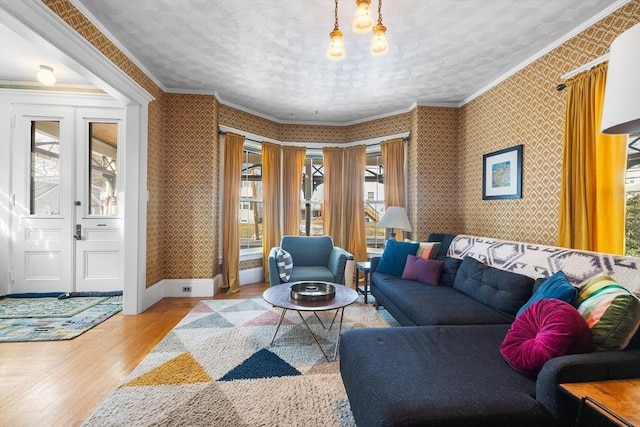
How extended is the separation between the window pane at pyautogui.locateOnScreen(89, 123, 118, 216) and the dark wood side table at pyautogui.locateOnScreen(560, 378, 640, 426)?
185 inches

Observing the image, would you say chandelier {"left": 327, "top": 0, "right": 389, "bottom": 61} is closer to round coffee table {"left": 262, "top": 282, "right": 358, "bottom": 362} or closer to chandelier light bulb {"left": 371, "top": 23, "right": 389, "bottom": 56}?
chandelier light bulb {"left": 371, "top": 23, "right": 389, "bottom": 56}

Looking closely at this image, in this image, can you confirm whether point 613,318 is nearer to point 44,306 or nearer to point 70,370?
point 70,370

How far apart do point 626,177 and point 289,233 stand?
399 centimetres

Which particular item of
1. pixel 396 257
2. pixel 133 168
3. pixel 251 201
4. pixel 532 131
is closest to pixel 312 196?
pixel 251 201

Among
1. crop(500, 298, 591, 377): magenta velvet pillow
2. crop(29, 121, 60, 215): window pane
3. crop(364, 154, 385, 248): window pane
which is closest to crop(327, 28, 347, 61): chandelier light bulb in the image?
crop(500, 298, 591, 377): magenta velvet pillow

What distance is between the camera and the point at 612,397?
37.3 inches

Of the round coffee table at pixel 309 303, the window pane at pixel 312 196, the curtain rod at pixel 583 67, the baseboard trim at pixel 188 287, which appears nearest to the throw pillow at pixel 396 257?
the round coffee table at pixel 309 303

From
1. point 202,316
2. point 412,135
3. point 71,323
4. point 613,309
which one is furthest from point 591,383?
point 71,323

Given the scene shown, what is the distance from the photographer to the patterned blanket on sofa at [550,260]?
163 cm

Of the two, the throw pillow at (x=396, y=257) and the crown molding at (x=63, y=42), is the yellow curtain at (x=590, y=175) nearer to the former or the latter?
the throw pillow at (x=396, y=257)

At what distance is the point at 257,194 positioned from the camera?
16.0ft

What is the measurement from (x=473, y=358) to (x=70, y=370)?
9.11 ft

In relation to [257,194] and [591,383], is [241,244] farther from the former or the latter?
[591,383]

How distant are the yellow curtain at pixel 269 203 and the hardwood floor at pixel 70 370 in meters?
1.88
